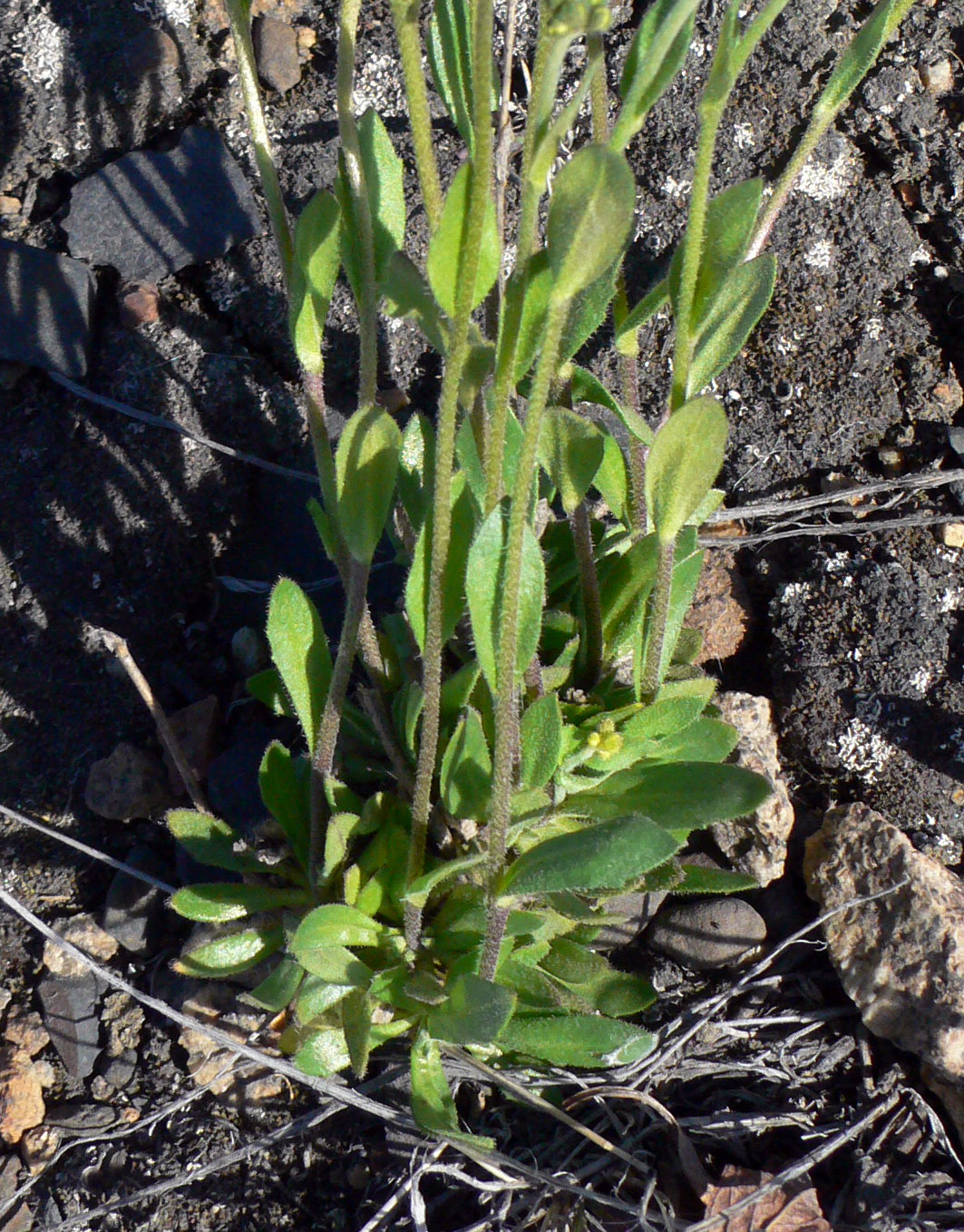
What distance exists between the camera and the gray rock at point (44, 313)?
2.01 metres

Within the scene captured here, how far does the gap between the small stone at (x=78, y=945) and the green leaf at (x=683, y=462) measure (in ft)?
4.18

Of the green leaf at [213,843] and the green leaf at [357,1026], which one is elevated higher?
the green leaf at [213,843]

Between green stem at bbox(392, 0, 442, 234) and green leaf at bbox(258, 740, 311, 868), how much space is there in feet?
2.74

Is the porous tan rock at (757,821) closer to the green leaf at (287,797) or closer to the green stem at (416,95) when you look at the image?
the green leaf at (287,797)

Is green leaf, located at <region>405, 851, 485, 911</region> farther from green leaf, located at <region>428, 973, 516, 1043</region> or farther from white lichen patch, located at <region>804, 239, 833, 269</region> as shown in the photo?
white lichen patch, located at <region>804, 239, 833, 269</region>

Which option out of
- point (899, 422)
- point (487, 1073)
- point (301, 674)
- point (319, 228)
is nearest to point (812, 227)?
point (899, 422)

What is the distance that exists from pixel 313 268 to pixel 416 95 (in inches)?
13.4

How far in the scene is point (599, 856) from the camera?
1.11 meters

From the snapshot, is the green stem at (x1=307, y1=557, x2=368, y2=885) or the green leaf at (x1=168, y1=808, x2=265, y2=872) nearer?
the green stem at (x1=307, y1=557, x2=368, y2=885)

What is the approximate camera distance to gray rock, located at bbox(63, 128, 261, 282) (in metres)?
2.07

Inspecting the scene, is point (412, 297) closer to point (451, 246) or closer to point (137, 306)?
point (451, 246)

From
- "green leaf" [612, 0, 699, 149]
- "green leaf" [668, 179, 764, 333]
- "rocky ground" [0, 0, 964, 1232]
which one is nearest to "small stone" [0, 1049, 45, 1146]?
"rocky ground" [0, 0, 964, 1232]

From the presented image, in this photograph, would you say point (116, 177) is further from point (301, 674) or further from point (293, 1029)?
point (293, 1029)

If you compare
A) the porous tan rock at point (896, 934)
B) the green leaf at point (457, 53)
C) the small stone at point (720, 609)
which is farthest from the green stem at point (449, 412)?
the small stone at point (720, 609)
